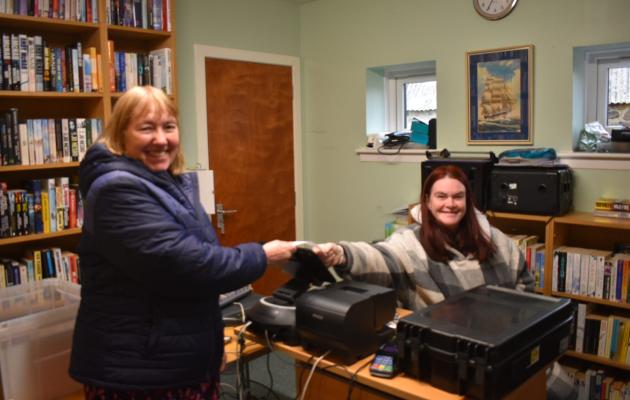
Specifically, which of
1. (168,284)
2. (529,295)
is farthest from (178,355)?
(529,295)

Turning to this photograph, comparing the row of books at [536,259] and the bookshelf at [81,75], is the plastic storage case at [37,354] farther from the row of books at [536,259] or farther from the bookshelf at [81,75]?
the row of books at [536,259]

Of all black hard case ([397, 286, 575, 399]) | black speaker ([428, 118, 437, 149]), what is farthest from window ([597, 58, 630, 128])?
black hard case ([397, 286, 575, 399])

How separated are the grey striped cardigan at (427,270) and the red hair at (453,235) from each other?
0.03 m

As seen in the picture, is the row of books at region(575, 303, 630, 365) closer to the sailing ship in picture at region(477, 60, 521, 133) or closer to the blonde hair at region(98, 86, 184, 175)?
the sailing ship in picture at region(477, 60, 521, 133)

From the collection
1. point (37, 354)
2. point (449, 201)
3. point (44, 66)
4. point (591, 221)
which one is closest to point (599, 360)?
point (591, 221)

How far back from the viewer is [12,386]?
1770 millimetres

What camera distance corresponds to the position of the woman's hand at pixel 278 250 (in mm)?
1741

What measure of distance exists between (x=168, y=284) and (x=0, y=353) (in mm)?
739

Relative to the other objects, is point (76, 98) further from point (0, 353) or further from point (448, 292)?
point (448, 292)

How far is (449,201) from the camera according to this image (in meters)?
2.32

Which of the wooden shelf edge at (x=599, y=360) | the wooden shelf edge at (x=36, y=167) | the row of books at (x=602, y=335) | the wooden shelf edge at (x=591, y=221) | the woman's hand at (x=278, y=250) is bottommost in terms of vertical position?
the wooden shelf edge at (x=599, y=360)

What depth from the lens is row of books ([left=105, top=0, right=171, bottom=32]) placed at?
3098 mm

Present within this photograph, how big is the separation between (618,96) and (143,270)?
3.00 meters

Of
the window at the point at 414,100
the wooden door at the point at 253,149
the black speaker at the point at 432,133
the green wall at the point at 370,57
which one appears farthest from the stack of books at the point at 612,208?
the wooden door at the point at 253,149
